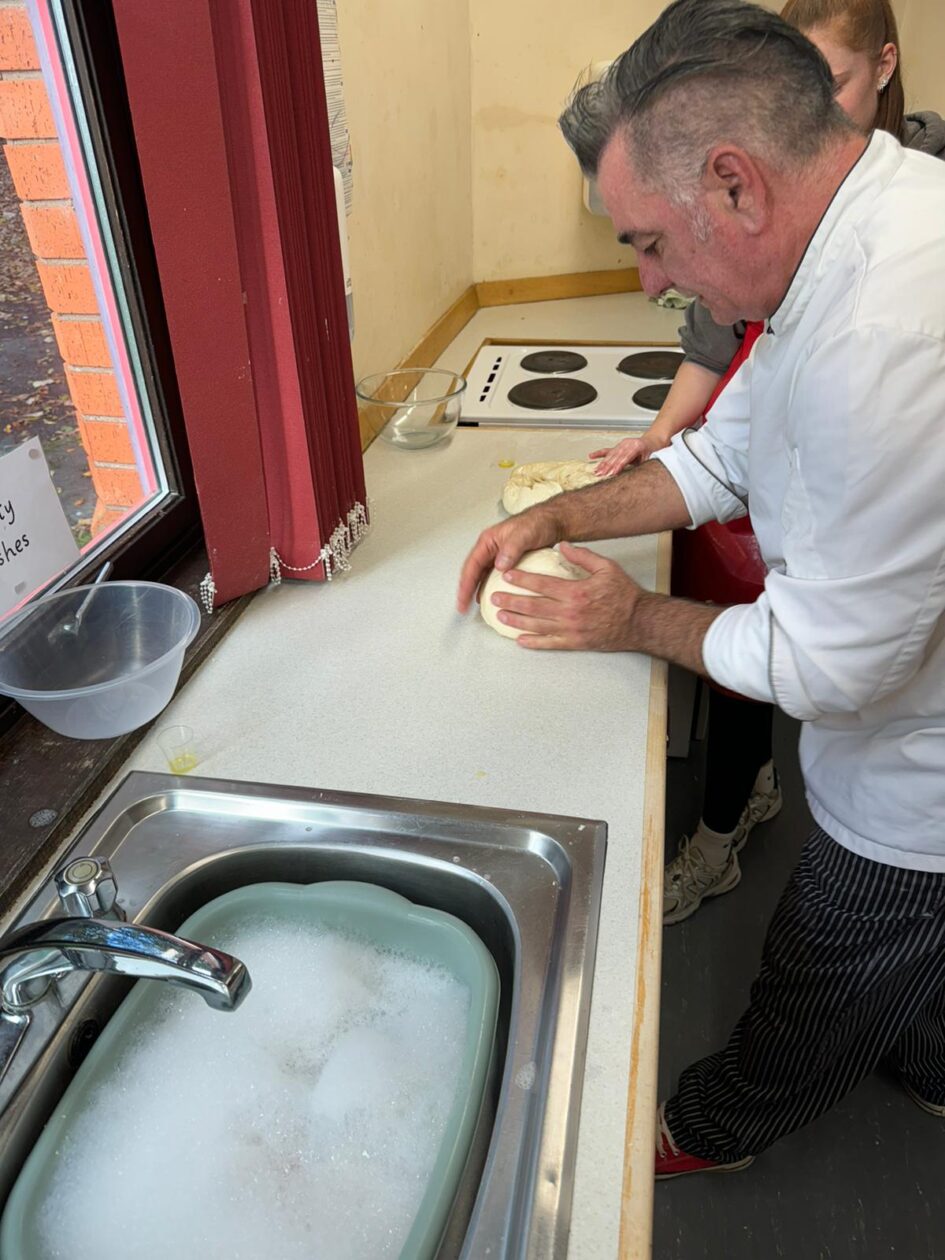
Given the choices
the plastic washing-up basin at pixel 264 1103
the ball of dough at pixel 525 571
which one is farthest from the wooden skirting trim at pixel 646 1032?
the ball of dough at pixel 525 571

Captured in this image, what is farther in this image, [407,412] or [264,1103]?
[407,412]

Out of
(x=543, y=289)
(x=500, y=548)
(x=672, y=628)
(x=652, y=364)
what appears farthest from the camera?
(x=543, y=289)

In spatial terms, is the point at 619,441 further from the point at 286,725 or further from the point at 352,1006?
the point at 352,1006

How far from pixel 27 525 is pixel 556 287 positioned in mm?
2034

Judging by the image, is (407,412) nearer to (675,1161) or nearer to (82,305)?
(82,305)

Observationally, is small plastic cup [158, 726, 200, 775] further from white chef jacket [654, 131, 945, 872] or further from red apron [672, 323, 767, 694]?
red apron [672, 323, 767, 694]

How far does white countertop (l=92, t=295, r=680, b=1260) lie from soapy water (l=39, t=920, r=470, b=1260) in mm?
137

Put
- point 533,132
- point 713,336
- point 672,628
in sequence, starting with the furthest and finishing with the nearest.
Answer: point 533,132 < point 713,336 < point 672,628

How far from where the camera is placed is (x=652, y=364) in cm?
194

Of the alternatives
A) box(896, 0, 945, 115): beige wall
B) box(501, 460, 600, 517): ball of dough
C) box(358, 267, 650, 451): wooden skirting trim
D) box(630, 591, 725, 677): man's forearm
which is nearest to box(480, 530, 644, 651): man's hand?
box(630, 591, 725, 677): man's forearm

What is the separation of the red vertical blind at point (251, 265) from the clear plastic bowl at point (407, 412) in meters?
0.41

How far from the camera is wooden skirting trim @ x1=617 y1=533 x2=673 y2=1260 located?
51 cm

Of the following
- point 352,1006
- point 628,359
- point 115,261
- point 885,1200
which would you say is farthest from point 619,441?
point 885,1200

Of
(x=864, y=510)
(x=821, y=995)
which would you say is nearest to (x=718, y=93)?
(x=864, y=510)
